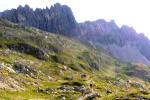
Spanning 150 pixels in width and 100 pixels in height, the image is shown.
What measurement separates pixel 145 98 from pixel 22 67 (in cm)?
9589

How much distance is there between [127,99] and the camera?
4158 inches

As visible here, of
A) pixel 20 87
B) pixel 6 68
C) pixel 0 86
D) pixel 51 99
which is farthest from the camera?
pixel 6 68

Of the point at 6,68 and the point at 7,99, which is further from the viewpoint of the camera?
the point at 6,68

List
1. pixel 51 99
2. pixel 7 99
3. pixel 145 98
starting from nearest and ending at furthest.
A: pixel 7 99 → pixel 145 98 → pixel 51 99

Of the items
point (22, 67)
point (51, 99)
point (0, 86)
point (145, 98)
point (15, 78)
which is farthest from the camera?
point (22, 67)

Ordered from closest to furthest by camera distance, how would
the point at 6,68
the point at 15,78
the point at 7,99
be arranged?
the point at 7,99 < the point at 15,78 < the point at 6,68

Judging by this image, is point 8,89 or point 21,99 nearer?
point 21,99

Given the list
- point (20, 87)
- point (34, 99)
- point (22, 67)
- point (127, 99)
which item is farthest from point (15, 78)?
point (127, 99)

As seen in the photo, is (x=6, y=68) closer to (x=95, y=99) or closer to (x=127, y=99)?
(x=95, y=99)

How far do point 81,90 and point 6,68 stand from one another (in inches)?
1669

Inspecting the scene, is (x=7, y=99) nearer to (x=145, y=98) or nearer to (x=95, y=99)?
(x=95, y=99)

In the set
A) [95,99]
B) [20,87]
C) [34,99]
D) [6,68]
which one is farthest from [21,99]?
[6,68]

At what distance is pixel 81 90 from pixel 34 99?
1676 inches

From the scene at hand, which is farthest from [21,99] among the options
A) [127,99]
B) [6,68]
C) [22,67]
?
[22,67]
